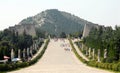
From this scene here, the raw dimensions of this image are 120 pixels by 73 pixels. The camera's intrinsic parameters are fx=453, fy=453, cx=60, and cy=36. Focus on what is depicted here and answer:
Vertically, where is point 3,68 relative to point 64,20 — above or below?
below

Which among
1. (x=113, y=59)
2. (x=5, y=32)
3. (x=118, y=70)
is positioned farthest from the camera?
(x=5, y=32)

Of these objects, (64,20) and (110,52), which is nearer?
(110,52)

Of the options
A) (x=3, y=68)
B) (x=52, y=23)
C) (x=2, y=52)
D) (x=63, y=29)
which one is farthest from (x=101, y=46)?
(x=52, y=23)

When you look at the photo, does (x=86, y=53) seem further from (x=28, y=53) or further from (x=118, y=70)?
(x=118, y=70)

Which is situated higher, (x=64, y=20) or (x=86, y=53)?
(x=64, y=20)

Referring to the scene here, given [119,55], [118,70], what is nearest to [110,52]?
[119,55]

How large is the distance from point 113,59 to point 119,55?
147 centimetres

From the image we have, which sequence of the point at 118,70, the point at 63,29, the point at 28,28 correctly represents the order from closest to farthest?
the point at 118,70 < the point at 28,28 < the point at 63,29

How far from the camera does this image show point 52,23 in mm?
192000

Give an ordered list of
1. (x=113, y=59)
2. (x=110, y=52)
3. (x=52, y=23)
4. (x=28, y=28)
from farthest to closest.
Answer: (x=52, y=23) < (x=28, y=28) < (x=110, y=52) < (x=113, y=59)

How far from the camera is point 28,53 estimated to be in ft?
201

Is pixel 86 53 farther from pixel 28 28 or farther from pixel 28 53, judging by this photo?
pixel 28 28

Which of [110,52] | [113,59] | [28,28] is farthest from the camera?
[28,28]

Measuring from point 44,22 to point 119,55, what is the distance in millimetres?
146278
